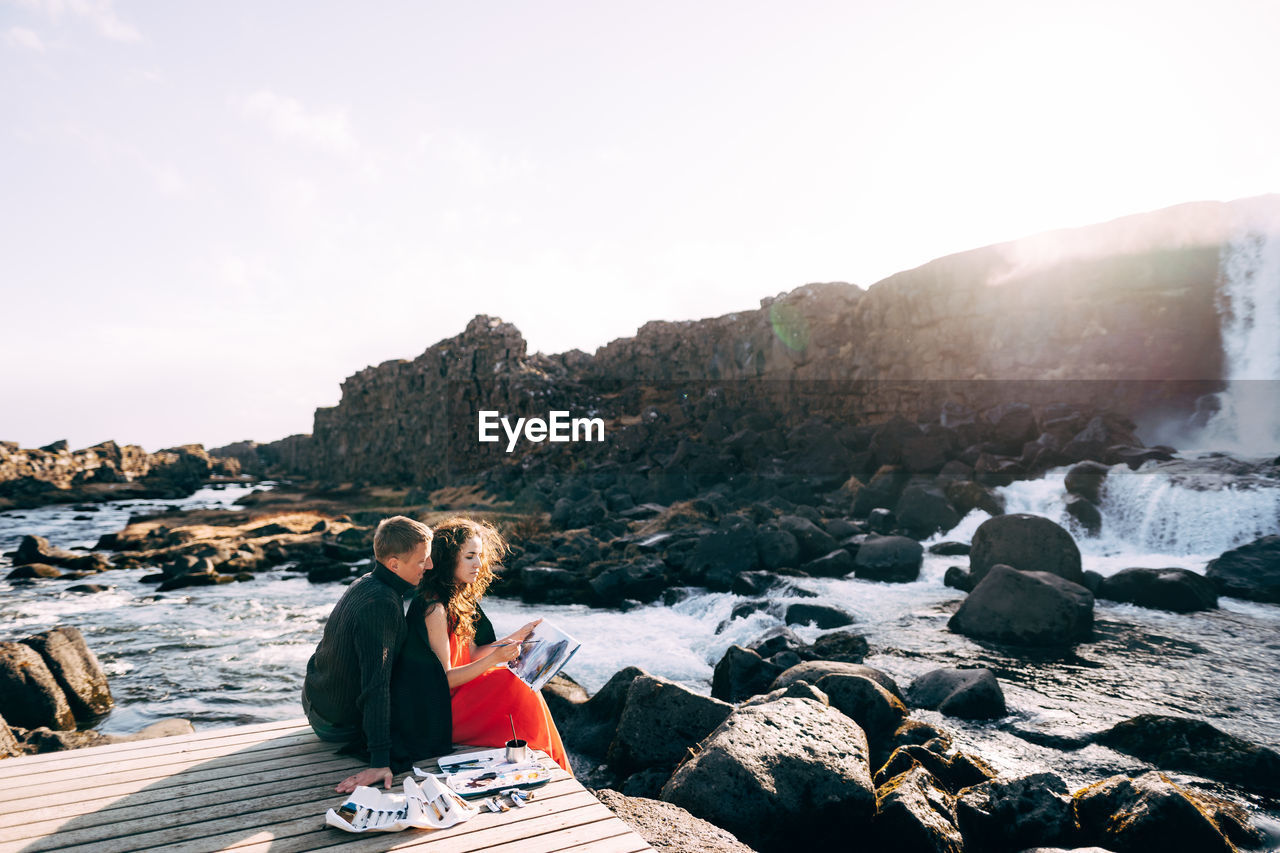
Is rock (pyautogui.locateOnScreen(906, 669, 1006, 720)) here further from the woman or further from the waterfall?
the waterfall

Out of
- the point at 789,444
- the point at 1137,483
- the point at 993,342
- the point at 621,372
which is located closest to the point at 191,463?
the point at 621,372

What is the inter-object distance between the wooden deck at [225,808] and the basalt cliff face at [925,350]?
3865 cm

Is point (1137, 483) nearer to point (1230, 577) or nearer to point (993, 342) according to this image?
point (1230, 577)

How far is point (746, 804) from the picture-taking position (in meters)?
5.19

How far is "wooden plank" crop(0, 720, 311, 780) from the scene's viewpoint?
414 centimetres

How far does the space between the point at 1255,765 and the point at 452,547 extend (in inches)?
327

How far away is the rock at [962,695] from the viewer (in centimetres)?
886

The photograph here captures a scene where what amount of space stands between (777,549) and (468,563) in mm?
15729

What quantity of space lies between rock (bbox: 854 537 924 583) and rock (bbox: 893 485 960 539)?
366 cm

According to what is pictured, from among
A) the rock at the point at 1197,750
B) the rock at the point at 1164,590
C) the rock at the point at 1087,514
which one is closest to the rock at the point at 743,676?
the rock at the point at 1197,750

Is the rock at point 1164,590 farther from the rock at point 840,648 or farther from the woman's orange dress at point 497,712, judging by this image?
the woman's orange dress at point 497,712

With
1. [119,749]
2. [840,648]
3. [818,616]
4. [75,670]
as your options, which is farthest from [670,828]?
[75,670]

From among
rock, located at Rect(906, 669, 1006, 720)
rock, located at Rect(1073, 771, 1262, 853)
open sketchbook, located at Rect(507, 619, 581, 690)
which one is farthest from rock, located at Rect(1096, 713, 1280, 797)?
open sketchbook, located at Rect(507, 619, 581, 690)

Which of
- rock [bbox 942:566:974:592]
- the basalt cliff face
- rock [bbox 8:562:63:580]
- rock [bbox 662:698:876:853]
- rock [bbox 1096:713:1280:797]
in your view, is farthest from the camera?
the basalt cliff face
